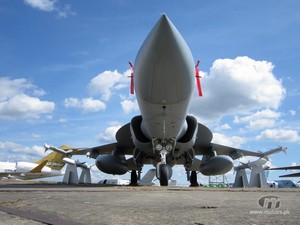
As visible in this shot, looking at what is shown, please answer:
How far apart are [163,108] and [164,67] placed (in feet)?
6.06

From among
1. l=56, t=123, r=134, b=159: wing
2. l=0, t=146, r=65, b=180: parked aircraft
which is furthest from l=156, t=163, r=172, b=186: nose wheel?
l=0, t=146, r=65, b=180: parked aircraft

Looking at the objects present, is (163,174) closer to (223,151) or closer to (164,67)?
(164,67)

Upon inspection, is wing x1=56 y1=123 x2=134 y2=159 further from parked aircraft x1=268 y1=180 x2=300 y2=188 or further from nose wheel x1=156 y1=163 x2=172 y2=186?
parked aircraft x1=268 y1=180 x2=300 y2=188

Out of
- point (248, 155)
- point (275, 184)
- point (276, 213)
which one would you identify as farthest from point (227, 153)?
point (275, 184)

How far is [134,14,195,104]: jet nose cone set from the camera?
9109mm

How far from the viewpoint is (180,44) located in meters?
9.39

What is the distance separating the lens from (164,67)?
9.58 metres

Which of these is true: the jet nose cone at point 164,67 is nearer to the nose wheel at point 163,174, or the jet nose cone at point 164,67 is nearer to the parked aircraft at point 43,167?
the nose wheel at point 163,174

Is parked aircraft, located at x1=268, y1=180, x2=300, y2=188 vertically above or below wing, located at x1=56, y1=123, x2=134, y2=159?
below

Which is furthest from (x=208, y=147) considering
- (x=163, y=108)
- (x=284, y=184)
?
(x=284, y=184)

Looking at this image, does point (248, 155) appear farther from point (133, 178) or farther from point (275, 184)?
point (275, 184)

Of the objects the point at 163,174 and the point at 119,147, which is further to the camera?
the point at 119,147

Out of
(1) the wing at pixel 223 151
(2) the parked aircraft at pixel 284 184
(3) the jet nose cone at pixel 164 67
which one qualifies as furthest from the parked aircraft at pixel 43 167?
(3) the jet nose cone at pixel 164 67

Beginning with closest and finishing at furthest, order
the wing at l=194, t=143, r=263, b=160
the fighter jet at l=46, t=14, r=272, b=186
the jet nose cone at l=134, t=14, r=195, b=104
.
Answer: the jet nose cone at l=134, t=14, r=195, b=104, the fighter jet at l=46, t=14, r=272, b=186, the wing at l=194, t=143, r=263, b=160
